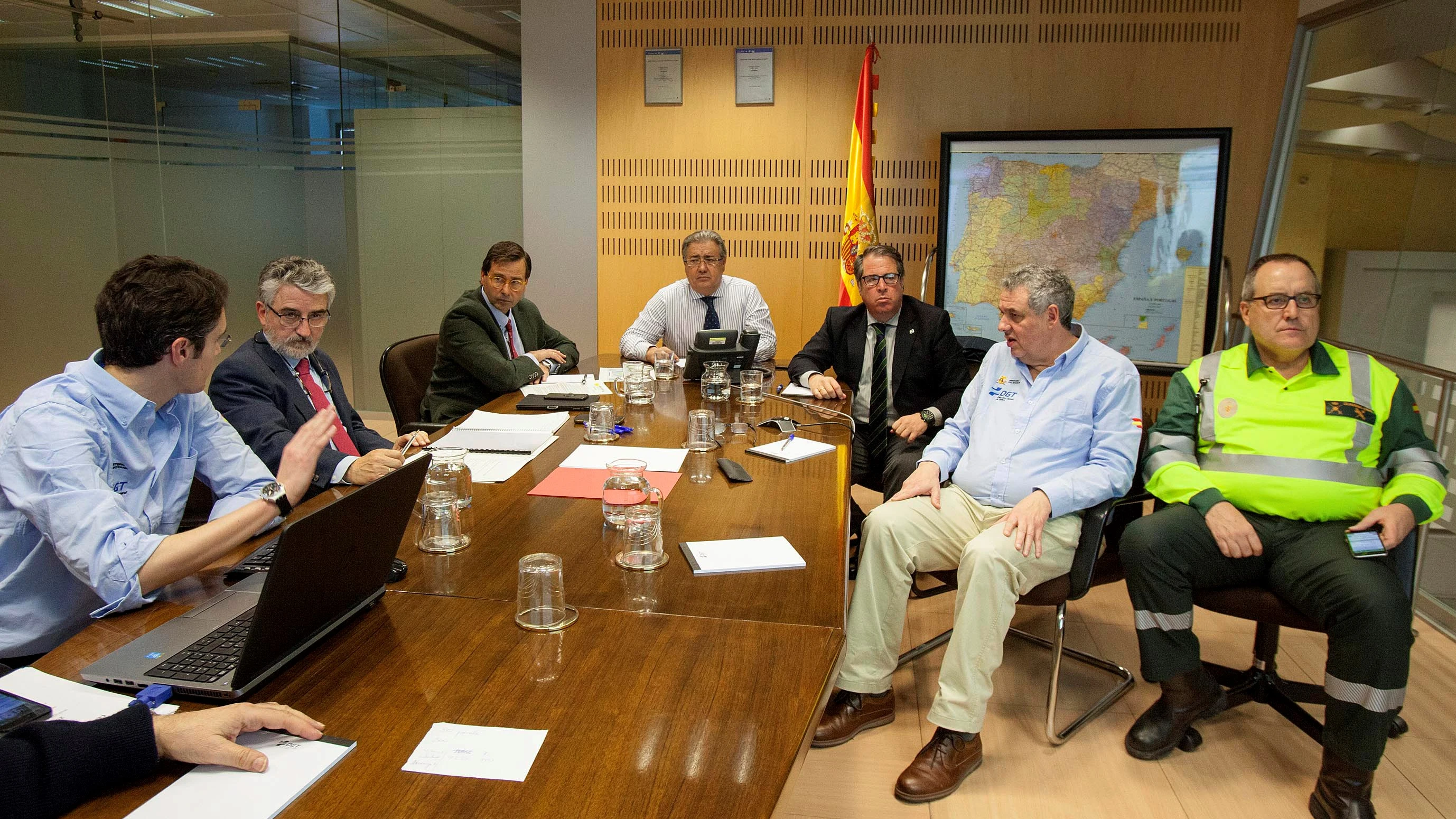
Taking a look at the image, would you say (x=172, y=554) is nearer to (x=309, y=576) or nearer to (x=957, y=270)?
(x=309, y=576)

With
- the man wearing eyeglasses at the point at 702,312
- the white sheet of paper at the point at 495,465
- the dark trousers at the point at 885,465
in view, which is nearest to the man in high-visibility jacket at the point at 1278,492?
the dark trousers at the point at 885,465

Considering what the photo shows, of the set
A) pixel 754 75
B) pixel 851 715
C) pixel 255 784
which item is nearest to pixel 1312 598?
pixel 851 715

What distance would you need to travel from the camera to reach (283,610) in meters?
1.32

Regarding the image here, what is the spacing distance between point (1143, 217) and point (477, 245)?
418 centimetres

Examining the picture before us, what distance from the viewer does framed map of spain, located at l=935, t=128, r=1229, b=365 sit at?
15.5 feet

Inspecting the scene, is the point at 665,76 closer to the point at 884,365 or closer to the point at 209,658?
the point at 884,365

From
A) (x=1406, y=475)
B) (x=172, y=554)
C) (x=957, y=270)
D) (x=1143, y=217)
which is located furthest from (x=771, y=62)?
(x=172, y=554)

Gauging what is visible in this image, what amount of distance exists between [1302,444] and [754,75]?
3580mm

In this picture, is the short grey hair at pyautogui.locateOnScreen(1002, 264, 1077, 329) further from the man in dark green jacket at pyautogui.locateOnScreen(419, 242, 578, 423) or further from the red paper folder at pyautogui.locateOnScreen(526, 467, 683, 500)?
the man in dark green jacket at pyautogui.locateOnScreen(419, 242, 578, 423)

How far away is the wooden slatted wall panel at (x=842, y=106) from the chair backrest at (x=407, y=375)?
173 cm

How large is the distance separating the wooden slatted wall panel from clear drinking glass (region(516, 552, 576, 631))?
3943 millimetres

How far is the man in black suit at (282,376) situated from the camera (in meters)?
2.46

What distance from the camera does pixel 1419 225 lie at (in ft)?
12.0

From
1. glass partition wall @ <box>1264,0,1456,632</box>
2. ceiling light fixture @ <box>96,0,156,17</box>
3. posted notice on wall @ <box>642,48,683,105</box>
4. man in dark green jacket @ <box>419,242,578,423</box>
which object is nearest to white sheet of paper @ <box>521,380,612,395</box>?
man in dark green jacket @ <box>419,242,578,423</box>
